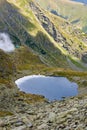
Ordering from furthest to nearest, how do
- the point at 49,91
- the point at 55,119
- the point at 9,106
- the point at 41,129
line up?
the point at 49,91
the point at 9,106
the point at 55,119
the point at 41,129

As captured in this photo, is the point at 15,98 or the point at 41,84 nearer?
the point at 15,98

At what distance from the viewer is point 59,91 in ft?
279

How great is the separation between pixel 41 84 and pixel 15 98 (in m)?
23.6

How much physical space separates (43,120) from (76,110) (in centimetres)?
333

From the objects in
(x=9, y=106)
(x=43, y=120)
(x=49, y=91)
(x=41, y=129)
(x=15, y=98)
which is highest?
(x=49, y=91)

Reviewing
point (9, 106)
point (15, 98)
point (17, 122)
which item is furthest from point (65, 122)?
point (15, 98)

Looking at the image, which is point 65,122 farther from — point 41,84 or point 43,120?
point 41,84

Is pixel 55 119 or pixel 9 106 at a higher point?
pixel 9 106

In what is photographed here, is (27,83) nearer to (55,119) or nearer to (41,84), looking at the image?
(41,84)

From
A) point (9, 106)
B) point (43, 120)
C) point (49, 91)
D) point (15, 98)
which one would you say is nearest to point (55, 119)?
point (43, 120)

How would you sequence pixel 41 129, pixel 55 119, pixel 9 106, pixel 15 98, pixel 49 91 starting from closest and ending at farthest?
pixel 41 129, pixel 55 119, pixel 9 106, pixel 15 98, pixel 49 91

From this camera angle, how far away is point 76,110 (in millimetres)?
34500

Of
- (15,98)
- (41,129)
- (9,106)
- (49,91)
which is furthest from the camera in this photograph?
(49,91)

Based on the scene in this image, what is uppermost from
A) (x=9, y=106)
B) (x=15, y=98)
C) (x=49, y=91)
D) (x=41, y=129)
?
(x=49, y=91)
